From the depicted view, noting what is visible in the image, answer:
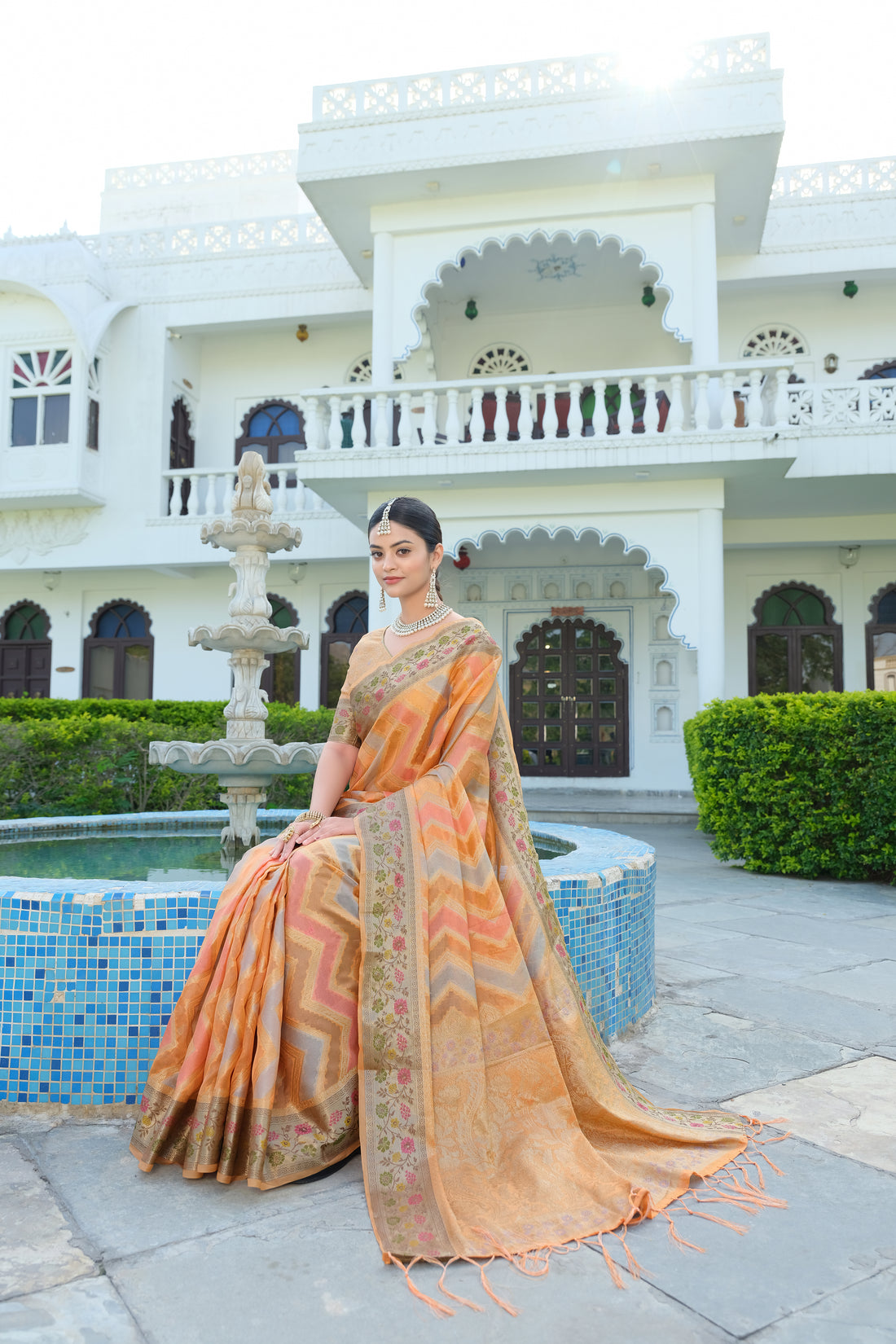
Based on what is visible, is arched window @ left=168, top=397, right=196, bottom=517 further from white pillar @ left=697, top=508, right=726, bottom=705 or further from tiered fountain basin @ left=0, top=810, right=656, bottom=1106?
tiered fountain basin @ left=0, top=810, right=656, bottom=1106

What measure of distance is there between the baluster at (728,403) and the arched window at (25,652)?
963 centimetres

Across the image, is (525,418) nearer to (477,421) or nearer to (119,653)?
(477,421)

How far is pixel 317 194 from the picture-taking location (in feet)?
32.0

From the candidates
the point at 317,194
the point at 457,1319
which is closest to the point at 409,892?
the point at 457,1319

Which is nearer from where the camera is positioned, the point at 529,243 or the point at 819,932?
the point at 819,932

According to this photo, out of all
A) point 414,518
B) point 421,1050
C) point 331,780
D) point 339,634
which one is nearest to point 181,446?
Answer: point 339,634

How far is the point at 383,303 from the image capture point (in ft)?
32.6

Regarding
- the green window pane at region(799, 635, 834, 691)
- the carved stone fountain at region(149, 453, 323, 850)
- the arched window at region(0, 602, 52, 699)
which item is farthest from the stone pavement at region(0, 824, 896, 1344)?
the arched window at region(0, 602, 52, 699)

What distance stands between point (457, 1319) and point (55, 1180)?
37.0 inches

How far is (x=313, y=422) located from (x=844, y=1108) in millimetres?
8221

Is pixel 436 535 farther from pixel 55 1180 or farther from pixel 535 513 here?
pixel 535 513

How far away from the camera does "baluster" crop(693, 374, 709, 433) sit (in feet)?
28.6

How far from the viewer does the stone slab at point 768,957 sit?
3678mm

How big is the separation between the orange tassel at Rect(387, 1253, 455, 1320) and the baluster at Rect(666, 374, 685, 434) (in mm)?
8034
